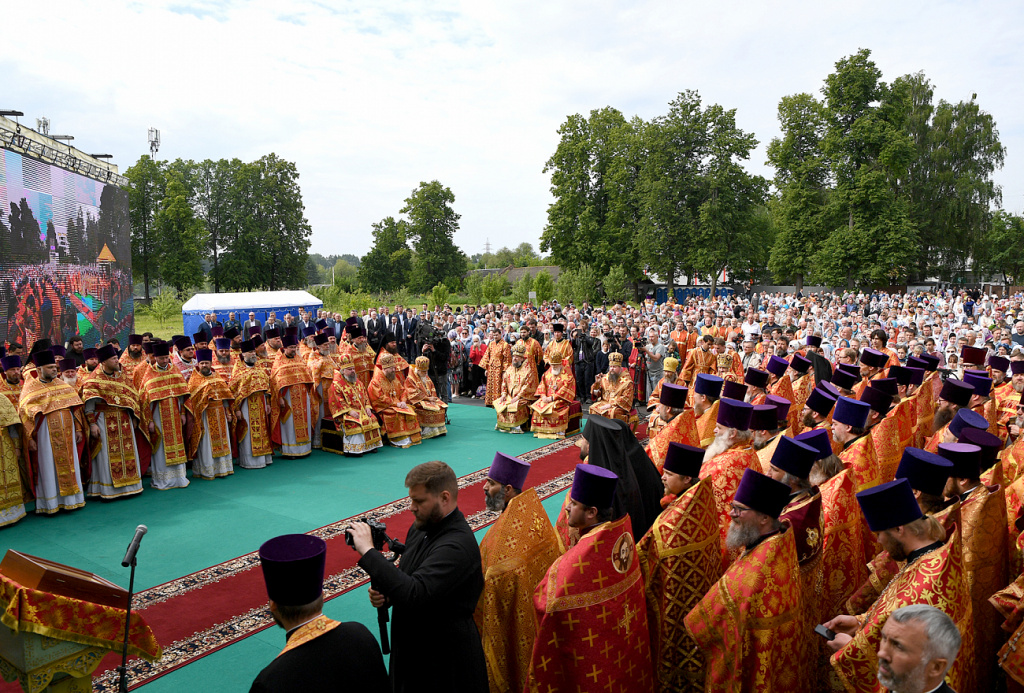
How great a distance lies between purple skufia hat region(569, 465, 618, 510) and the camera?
118 inches

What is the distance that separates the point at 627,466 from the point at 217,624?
3741 millimetres

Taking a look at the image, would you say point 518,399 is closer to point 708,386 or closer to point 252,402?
point 252,402

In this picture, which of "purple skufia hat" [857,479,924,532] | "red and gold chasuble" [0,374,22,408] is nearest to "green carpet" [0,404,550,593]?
"red and gold chasuble" [0,374,22,408]

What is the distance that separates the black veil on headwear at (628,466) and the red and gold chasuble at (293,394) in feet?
24.1

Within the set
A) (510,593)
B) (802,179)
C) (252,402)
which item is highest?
(802,179)

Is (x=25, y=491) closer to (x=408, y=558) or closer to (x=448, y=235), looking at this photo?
(x=408, y=558)

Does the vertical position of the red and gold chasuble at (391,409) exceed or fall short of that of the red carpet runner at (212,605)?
it exceeds it

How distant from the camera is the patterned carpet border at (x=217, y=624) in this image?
467 centimetres

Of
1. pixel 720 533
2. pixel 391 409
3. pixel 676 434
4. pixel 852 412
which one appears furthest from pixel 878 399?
pixel 391 409

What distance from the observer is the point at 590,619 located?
9.84 feet

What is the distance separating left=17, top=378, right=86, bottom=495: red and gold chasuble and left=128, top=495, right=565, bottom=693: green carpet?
4425 millimetres

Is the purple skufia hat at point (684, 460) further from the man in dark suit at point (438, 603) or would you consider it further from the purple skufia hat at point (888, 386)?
the purple skufia hat at point (888, 386)

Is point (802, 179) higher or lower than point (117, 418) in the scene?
higher

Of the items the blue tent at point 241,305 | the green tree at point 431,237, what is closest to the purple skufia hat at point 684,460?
the blue tent at point 241,305
